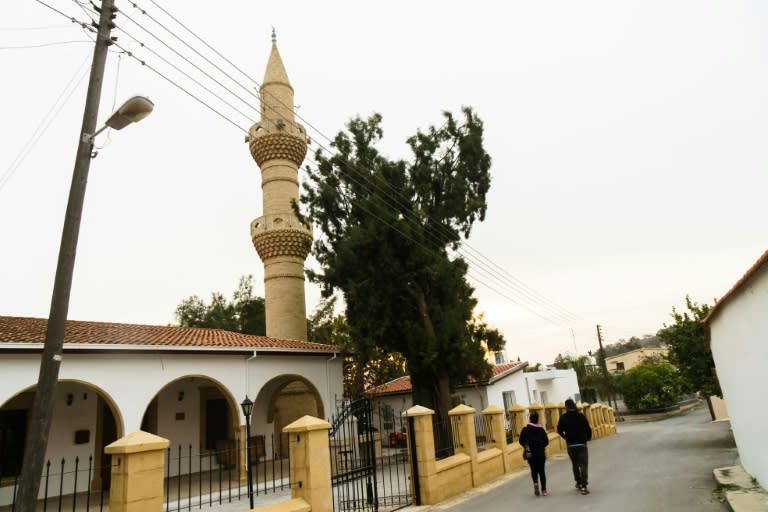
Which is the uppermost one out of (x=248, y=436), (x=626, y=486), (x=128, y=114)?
(x=128, y=114)

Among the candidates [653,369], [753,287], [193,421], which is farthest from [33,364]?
[653,369]

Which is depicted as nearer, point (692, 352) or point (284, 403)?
point (692, 352)

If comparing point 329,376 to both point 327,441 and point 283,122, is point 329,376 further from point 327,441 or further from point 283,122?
point 283,122

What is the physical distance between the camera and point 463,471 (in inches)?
407

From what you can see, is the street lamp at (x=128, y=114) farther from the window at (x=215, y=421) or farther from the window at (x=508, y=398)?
the window at (x=508, y=398)

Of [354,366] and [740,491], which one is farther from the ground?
[354,366]

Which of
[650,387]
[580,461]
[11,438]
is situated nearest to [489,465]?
[580,461]

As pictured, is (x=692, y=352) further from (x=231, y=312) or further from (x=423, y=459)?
(x=231, y=312)

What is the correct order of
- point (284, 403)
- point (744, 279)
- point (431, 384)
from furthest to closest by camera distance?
point (284, 403), point (431, 384), point (744, 279)

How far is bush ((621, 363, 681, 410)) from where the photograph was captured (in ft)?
118

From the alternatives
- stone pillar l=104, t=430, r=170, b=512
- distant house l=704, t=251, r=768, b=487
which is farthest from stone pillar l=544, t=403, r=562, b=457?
stone pillar l=104, t=430, r=170, b=512

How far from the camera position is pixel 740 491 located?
7254 millimetres

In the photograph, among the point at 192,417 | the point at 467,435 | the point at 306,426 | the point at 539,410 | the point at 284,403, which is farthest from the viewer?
the point at 284,403

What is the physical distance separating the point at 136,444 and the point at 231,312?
36093 mm
